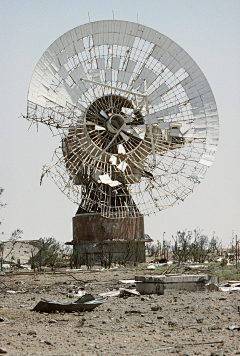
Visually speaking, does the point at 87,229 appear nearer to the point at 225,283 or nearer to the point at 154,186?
the point at 154,186

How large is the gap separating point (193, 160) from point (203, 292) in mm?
14051

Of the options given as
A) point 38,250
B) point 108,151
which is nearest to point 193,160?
point 108,151

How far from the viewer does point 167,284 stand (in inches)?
439

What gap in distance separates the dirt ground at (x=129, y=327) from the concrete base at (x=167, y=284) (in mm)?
503

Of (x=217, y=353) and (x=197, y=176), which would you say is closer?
(x=217, y=353)

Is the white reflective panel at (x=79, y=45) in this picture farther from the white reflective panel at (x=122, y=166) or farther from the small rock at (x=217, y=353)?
the small rock at (x=217, y=353)

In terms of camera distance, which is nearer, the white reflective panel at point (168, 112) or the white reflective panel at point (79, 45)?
the white reflective panel at point (79, 45)

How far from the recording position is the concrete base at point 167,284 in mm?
11039

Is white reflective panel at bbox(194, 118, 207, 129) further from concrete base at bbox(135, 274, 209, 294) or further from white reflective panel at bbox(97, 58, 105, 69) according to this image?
concrete base at bbox(135, 274, 209, 294)

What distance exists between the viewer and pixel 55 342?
6.11m

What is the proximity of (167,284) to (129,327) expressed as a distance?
420 cm

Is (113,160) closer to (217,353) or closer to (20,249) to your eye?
(20,249)

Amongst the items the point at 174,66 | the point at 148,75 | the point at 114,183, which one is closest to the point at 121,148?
the point at 114,183

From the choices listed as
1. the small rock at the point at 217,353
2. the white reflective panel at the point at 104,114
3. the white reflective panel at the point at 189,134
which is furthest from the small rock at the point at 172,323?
the white reflective panel at the point at 104,114
